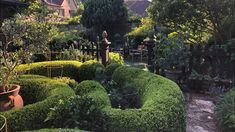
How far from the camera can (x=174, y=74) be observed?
967 centimetres

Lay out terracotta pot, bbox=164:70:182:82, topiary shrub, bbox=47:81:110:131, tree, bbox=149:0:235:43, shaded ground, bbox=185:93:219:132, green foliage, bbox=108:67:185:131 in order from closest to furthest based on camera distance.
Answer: green foliage, bbox=108:67:185:131
topiary shrub, bbox=47:81:110:131
shaded ground, bbox=185:93:219:132
terracotta pot, bbox=164:70:182:82
tree, bbox=149:0:235:43

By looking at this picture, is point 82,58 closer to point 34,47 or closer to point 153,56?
point 153,56

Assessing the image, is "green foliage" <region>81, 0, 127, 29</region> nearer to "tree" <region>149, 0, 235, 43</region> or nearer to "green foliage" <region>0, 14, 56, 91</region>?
"tree" <region>149, 0, 235, 43</region>

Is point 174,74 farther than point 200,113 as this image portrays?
Yes

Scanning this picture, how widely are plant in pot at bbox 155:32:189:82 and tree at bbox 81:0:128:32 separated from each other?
1562cm

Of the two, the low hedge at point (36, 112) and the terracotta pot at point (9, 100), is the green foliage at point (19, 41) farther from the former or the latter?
the low hedge at point (36, 112)

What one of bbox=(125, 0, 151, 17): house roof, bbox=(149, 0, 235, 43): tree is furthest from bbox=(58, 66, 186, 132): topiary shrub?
bbox=(125, 0, 151, 17): house roof

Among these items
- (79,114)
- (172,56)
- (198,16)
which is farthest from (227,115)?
(198,16)

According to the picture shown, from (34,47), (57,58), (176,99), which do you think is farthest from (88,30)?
(176,99)

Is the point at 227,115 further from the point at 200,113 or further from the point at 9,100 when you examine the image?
the point at 9,100

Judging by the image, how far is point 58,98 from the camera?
16.5 feet

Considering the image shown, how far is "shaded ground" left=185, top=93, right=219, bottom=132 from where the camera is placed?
232 inches

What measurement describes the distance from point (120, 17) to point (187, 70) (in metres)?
16.6

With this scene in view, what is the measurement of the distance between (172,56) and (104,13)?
1650 centimetres
